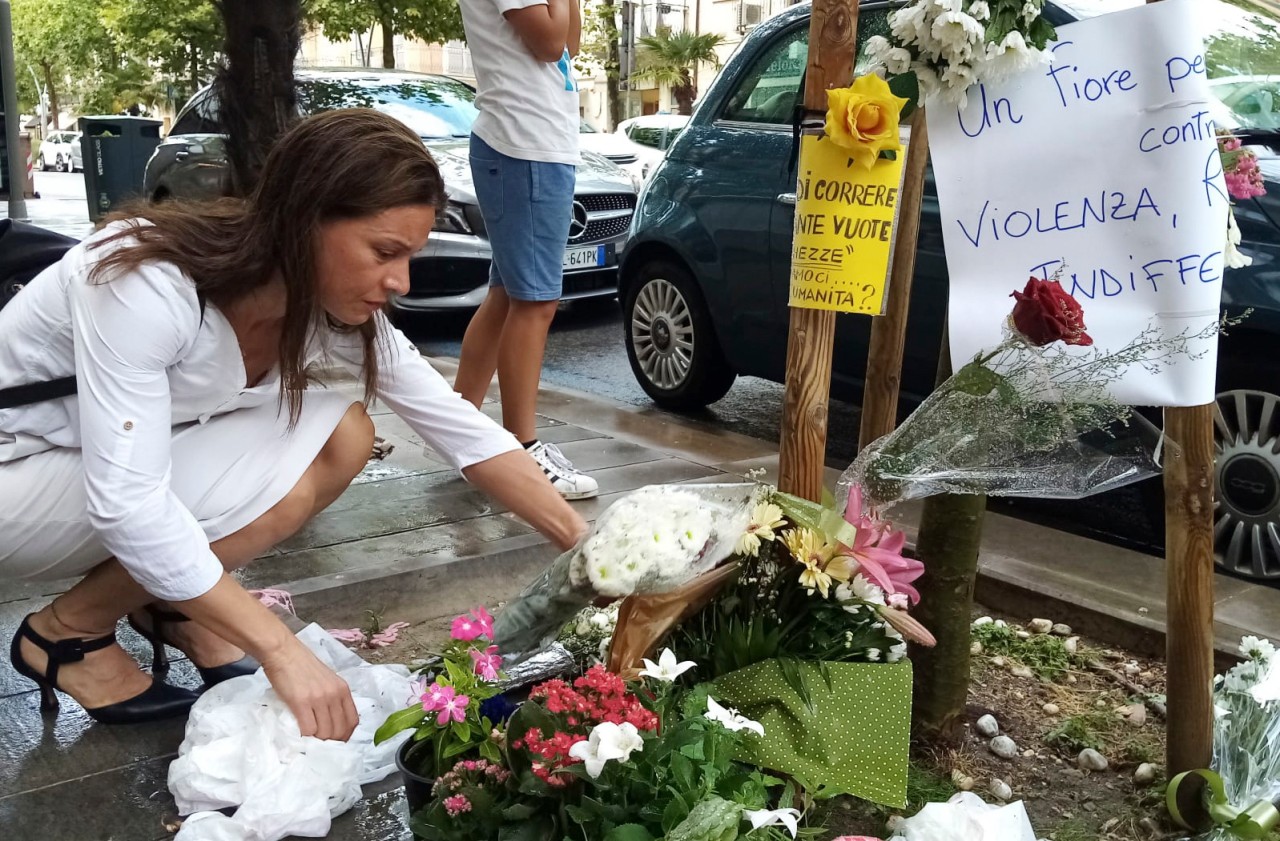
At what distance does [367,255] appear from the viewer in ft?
6.56

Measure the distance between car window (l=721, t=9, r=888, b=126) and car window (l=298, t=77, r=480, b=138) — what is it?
348 centimetres

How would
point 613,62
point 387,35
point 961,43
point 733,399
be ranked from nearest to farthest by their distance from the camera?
point 961,43
point 733,399
point 387,35
point 613,62

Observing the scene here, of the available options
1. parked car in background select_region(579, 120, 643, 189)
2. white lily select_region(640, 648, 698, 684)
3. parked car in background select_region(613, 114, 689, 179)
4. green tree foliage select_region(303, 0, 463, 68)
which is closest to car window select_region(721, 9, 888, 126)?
white lily select_region(640, 648, 698, 684)

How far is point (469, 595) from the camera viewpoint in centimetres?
319

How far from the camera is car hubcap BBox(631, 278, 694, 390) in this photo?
17.8 ft

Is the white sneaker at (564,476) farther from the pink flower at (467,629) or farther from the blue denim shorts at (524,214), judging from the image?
the pink flower at (467,629)

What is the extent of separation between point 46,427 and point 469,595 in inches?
48.4

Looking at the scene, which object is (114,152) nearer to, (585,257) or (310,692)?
(585,257)

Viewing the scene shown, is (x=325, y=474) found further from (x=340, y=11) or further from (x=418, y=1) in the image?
(x=340, y=11)

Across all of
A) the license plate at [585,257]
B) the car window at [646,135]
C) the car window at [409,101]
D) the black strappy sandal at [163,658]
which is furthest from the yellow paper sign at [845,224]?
the car window at [646,135]

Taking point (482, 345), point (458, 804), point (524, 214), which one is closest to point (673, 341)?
point (482, 345)

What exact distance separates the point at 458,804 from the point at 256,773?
1.75 feet

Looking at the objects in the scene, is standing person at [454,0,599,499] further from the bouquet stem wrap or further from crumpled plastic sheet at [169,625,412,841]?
the bouquet stem wrap

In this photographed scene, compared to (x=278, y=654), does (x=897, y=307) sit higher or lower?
higher
